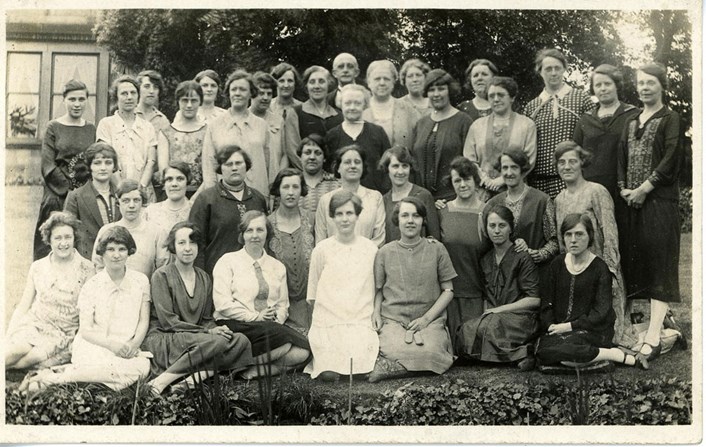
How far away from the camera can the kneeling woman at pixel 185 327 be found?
8.43m

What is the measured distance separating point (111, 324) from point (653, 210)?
4598 mm

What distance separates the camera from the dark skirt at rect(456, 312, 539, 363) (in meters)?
8.51

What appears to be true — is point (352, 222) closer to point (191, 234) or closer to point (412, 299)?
point (412, 299)

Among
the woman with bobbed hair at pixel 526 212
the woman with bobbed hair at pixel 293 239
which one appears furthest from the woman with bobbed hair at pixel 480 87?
the woman with bobbed hair at pixel 293 239

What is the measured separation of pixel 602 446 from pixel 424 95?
326 cm

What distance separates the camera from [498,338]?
8.51 m

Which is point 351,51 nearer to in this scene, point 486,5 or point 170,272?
point 486,5

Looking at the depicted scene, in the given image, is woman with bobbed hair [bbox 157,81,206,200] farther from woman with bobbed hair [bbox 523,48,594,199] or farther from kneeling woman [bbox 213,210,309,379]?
woman with bobbed hair [bbox 523,48,594,199]

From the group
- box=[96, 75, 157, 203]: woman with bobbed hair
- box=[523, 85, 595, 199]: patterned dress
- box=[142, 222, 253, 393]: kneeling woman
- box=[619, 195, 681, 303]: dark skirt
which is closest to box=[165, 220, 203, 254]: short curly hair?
box=[142, 222, 253, 393]: kneeling woman

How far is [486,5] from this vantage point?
8.91 metres

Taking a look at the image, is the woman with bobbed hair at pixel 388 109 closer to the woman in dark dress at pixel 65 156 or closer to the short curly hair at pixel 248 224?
the short curly hair at pixel 248 224

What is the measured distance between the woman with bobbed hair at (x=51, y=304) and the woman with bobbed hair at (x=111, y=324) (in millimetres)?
100

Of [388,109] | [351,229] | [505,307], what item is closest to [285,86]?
[388,109]

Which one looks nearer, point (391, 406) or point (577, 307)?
point (391, 406)
